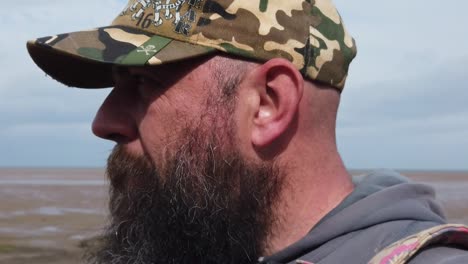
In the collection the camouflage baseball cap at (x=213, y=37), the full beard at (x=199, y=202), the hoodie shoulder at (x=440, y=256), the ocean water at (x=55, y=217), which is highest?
the camouflage baseball cap at (x=213, y=37)

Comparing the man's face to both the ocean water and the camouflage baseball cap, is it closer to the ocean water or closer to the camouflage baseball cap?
the camouflage baseball cap

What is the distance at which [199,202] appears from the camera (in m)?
2.59

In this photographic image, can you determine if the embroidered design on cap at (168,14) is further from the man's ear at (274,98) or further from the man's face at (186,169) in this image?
the man's ear at (274,98)

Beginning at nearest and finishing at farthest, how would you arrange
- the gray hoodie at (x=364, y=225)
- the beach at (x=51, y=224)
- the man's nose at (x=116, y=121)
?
1. the gray hoodie at (x=364, y=225)
2. the man's nose at (x=116, y=121)
3. the beach at (x=51, y=224)

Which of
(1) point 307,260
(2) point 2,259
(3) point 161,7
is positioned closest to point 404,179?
(1) point 307,260

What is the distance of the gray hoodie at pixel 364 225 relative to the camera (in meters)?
2.39

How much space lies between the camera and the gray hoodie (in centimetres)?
239

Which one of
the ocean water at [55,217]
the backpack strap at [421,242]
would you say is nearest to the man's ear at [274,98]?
the backpack strap at [421,242]

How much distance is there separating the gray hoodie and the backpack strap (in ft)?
0.53

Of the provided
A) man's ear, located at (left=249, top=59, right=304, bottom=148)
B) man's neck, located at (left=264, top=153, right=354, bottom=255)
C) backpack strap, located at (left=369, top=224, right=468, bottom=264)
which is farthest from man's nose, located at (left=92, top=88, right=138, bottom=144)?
backpack strap, located at (left=369, top=224, right=468, bottom=264)

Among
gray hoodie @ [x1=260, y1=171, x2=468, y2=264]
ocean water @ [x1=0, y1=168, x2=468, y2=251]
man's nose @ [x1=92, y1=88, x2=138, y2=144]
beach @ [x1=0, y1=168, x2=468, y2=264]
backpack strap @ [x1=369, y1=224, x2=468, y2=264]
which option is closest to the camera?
backpack strap @ [x1=369, y1=224, x2=468, y2=264]

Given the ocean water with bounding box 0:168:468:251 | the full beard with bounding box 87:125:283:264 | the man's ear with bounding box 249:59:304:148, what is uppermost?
the man's ear with bounding box 249:59:304:148

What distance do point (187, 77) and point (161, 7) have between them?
11.1 inches

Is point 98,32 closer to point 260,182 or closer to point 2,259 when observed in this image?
point 260,182
